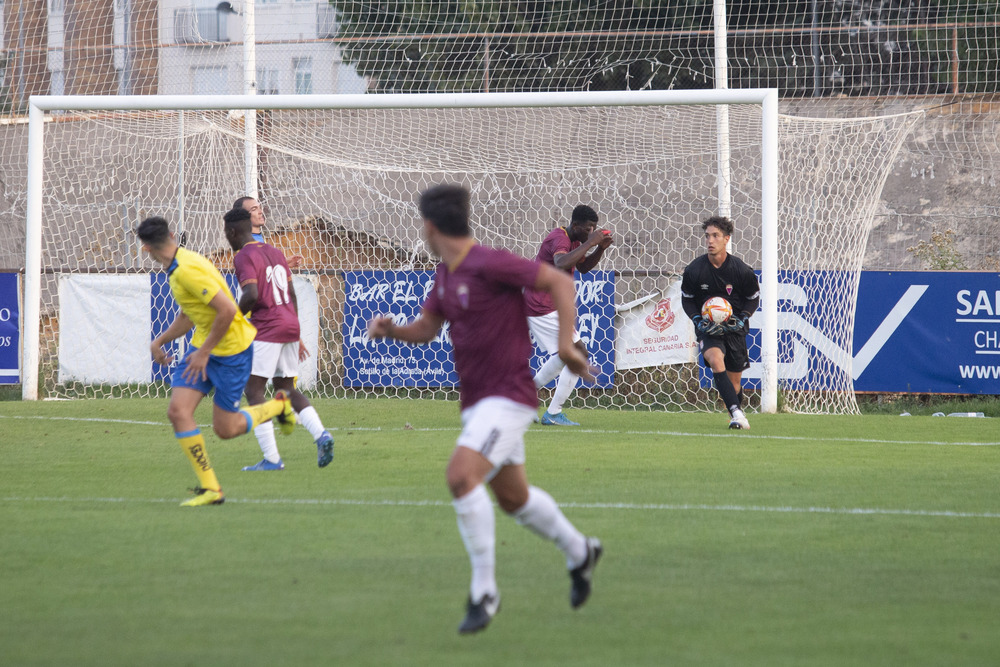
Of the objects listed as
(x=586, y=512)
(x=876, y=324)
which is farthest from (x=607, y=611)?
(x=876, y=324)

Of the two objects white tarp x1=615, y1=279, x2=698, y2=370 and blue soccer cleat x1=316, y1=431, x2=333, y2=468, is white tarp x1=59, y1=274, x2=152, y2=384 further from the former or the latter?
blue soccer cleat x1=316, y1=431, x2=333, y2=468

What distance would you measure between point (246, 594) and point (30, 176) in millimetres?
11630

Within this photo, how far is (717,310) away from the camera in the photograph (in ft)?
37.2

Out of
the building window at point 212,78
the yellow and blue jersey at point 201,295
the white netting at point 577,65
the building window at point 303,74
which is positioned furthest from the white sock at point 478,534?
the building window at point 212,78

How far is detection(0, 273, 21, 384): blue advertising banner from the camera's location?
15570 millimetres

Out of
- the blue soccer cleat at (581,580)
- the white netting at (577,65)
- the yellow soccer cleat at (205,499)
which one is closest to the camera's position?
the blue soccer cleat at (581,580)

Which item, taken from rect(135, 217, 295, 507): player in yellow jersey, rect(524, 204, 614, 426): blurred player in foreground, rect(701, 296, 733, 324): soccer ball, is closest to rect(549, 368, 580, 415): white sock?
rect(524, 204, 614, 426): blurred player in foreground

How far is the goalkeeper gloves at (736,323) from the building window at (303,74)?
37.4 ft

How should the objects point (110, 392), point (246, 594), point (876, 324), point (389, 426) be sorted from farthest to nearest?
point (110, 392) → point (876, 324) → point (389, 426) → point (246, 594)

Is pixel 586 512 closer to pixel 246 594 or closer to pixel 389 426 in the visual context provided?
pixel 246 594

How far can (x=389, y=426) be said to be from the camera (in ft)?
39.2

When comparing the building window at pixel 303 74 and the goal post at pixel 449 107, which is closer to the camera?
the goal post at pixel 449 107

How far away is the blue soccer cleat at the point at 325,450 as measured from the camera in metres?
8.67

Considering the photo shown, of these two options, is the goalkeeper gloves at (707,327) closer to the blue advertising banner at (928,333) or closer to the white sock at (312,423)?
the blue advertising banner at (928,333)
